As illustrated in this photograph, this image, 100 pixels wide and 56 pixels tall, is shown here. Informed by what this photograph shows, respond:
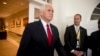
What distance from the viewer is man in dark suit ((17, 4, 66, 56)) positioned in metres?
1.70

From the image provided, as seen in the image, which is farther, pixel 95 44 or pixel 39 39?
pixel 95 44

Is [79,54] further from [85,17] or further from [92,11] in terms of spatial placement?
[92,11]

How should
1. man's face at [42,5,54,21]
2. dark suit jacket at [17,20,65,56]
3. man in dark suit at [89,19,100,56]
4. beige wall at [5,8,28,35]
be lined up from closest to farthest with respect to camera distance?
dark suit jacket at [17,20,65,56] < man's face at [42,5,54,21] < man in dark suit at [89,19,100,56] < beige wall at [5,8,28,35]

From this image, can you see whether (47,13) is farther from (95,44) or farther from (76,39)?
(95,44)

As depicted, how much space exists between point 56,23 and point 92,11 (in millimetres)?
1187

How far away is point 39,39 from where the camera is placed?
5.58ft

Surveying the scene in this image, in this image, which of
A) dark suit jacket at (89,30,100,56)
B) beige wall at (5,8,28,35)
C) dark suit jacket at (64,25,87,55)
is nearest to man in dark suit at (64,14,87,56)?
dark suit jacket at (64,25,87,55)

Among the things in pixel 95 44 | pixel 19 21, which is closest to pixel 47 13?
pixel 95 44

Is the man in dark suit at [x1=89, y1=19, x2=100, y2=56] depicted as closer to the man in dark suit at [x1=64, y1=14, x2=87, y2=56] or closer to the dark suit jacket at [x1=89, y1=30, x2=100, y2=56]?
the dark suit jacket at [x1=89, y1=30, x2=100, y2=56]

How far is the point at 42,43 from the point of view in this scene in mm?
1703

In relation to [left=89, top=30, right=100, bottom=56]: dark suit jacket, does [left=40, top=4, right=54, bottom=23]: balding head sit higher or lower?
higher

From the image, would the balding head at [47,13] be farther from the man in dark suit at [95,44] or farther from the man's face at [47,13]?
the man in dark suit at [95,44]

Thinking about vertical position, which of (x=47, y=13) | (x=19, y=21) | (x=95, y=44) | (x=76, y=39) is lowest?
(x=95, y=44)

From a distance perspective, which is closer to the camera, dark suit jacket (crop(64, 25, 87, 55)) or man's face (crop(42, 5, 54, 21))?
man's face (crop(42, 5, 54, 21))
